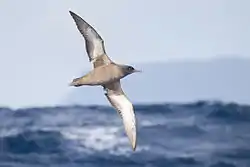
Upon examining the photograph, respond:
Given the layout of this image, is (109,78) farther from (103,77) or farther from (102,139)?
(102,139)

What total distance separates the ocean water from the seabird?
0.45 metres

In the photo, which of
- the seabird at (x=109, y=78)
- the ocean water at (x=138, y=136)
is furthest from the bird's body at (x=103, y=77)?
the ocean water at (x=138, y=136)

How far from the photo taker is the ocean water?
199 cm

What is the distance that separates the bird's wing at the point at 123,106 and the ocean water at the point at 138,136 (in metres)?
0.46

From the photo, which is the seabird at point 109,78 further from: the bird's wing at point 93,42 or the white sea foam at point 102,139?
the white sea foam at point 102,139

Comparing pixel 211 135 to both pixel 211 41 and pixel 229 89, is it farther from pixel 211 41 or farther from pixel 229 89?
pixel 211 41

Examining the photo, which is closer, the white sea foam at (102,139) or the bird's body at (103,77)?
the bird's body at (103,77)

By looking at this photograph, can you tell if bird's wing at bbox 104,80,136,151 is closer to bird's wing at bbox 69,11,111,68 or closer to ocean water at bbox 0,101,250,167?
bird's wing at bbox 69,11,111,68

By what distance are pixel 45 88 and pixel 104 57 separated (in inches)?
19.7

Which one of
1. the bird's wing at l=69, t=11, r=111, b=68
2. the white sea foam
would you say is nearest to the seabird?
the bird's wing at l=69, t=11, r=111, b=68

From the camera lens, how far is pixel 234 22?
6.60ft

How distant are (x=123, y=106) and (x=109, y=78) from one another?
0.08 m

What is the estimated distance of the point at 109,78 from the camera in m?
1.48

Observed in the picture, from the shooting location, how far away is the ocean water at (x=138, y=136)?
1.99 metres
